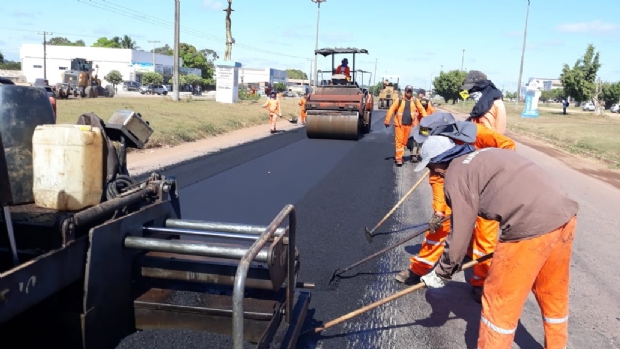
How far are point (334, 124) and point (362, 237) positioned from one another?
9.06 m

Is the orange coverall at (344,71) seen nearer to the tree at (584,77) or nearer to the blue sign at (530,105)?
the blue sign at (530,105)

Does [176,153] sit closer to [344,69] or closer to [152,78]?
[344,69]

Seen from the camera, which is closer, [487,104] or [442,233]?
[442,233]

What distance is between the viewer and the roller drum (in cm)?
1411

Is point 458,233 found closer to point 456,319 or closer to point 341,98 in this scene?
point 456,319

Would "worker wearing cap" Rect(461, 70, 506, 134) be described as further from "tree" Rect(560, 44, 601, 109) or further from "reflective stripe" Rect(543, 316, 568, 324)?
"tree" Rect(560, 44, 601, 109)

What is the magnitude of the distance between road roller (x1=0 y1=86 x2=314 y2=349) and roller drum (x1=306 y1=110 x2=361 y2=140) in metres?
11.2

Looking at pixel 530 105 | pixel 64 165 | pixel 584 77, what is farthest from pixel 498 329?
pixel 584 77

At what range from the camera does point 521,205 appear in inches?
105

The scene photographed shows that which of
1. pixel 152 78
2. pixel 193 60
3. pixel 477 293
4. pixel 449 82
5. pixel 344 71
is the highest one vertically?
pixel 193 60

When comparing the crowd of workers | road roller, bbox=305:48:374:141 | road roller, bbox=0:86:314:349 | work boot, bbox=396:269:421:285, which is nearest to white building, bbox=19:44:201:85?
road roller, bbox=305:48:374:141

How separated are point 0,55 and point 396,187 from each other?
82948 millimetres

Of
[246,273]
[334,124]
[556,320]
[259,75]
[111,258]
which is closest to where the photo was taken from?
[246,273]

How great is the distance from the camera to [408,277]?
14.1 ft
